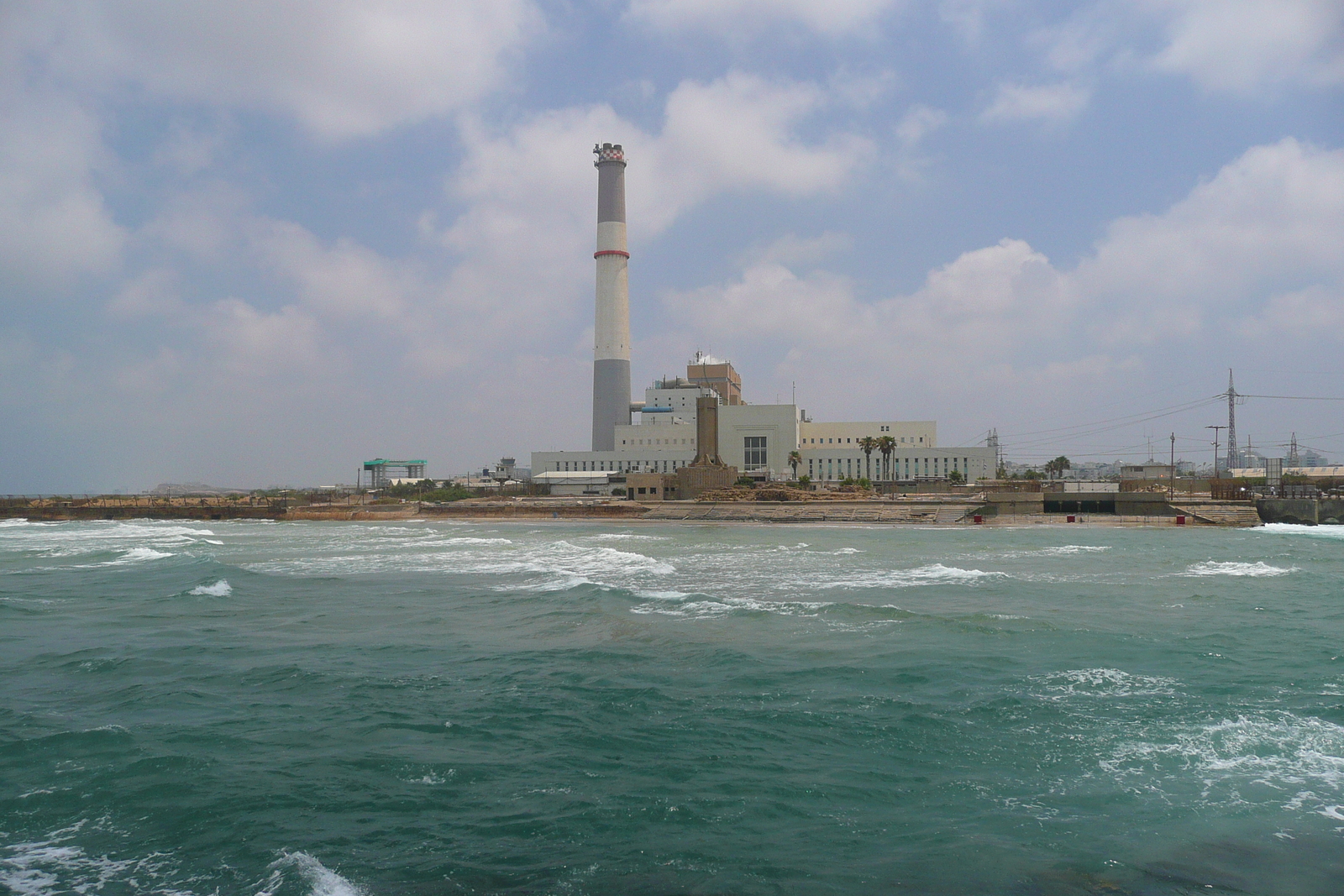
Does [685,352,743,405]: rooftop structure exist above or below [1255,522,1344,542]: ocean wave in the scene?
above

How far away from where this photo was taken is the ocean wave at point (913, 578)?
2488 cm

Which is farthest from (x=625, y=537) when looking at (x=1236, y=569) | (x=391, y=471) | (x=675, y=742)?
(x=391, y=471)

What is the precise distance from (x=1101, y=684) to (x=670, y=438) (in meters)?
91.8

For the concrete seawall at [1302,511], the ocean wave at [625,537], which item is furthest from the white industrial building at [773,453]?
the ocean wave at [625,537]

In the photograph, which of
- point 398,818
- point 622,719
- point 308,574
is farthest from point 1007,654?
point 308,574

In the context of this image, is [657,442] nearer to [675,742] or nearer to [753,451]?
[753,451]

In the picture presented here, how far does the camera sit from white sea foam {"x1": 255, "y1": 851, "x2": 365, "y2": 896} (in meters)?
6.98

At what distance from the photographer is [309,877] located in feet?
23.7

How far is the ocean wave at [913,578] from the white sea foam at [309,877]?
18.6 m

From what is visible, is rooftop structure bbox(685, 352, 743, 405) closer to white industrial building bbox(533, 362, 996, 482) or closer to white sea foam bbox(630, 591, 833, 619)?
white industrial building bbox(533, 362, 996, 482)

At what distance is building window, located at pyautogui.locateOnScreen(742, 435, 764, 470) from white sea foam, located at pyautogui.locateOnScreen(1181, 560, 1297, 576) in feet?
236

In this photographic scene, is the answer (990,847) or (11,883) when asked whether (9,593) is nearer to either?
(11,883)

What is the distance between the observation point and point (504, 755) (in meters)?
10.2

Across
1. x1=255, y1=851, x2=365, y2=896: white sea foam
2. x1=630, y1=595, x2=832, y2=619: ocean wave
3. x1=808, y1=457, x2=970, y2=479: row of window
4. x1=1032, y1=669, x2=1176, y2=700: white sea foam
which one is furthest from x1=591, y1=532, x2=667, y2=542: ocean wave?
x1=808, y1=457, x2=970, y2=479: row of window
